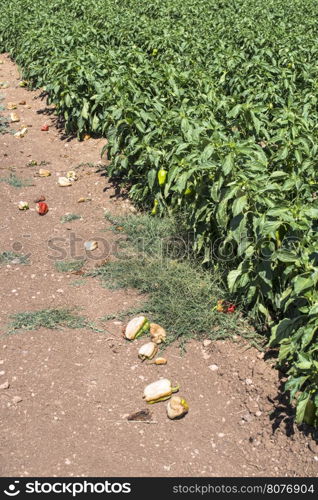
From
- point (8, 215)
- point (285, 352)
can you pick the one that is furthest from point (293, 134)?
point (8, 215)

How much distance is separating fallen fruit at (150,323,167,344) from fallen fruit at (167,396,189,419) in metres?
0.53

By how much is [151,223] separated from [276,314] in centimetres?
157

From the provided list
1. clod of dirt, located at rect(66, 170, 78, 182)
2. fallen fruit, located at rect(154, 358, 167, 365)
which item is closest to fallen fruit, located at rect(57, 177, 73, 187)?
clod of dirt, located at rect(66, 170, 78, 182)

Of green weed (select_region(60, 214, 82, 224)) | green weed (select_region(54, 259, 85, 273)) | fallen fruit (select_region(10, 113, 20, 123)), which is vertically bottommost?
fallen fruit (select_region(10, 113, 20, 123))

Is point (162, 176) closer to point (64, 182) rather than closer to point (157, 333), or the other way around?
point (157, 333)

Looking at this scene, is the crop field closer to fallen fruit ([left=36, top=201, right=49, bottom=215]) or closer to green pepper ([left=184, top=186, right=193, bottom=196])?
green pepper ([left=184, top=186, right=193, bottom=196])

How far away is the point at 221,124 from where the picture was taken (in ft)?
14.9

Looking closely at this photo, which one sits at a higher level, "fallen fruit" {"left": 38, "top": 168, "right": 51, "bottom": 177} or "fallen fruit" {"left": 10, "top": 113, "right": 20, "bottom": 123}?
"fallen fruit" {"left": 38, "top": 168, "right": 51, "bottom": 177}

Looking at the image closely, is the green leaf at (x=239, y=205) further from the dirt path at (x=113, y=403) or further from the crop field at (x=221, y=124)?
the dirt path at (x=113, y=403)

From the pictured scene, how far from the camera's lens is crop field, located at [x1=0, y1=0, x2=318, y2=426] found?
3.38 meters

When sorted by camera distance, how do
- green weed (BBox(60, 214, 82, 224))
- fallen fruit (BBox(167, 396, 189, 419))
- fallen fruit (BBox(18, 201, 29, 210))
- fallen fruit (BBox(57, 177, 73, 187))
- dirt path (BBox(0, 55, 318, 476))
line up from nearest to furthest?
dirt path (BBox(0, 55, 318, 476))
fallen fruit (BBox(167, 396, 189, 419))
green weed (BBox(60, 214, 82, 224))
fallen fruit (BBox(18, 201, 29, 210))
fallen fruit (BBox(57, 177, 73, 187))

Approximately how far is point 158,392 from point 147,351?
348 millimetres

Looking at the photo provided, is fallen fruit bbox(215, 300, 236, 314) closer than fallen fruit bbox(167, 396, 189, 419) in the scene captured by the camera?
No

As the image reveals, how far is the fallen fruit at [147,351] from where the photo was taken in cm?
370
